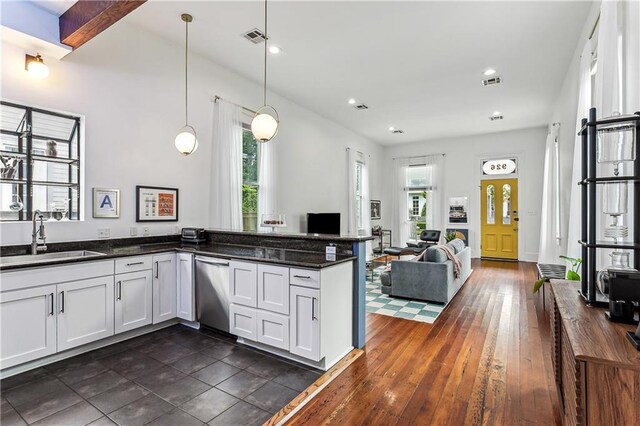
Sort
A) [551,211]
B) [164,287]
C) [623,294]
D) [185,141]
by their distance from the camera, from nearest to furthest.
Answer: [623,294]
[164,287]
[185,141]
[551,211]

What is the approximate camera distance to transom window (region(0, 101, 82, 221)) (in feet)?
9.29

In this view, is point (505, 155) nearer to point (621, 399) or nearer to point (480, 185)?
point (480, 185)

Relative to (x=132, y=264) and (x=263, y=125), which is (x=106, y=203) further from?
(x=263, y=125)

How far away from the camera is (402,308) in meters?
4.17

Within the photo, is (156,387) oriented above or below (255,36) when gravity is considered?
below

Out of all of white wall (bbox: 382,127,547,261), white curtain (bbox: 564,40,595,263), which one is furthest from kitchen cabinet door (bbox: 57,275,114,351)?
white wall (bbox: 382,127,547,261)

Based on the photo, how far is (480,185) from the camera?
8.63m

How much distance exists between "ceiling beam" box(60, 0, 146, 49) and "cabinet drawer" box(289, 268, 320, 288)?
243 centimetres

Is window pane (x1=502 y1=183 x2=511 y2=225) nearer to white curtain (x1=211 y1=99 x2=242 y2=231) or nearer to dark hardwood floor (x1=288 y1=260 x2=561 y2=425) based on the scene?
dark hardwood floor (x1=288 y1=260 x2=561 y2=425)

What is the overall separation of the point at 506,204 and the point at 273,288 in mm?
7834

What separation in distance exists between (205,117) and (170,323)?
9.02 ft

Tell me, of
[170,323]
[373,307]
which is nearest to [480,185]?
[373,307]

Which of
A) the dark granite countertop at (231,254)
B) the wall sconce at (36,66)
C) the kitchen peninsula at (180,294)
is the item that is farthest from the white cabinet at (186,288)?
the wall sconce at (36,66)

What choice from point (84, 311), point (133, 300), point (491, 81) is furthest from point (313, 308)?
point (491, 81)
